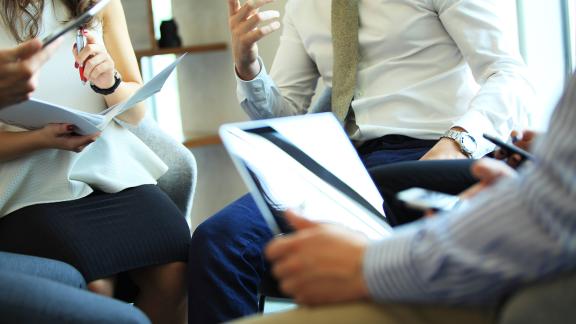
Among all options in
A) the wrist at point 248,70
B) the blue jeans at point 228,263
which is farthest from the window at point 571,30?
the wrist at point 248,70

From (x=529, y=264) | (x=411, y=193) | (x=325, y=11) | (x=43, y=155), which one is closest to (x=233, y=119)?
(x=325, y=11)

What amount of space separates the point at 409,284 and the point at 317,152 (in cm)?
53

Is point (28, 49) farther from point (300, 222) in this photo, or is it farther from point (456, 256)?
point (456, 256)

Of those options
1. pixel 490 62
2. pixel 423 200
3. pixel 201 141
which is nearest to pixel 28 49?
pixel 423 200

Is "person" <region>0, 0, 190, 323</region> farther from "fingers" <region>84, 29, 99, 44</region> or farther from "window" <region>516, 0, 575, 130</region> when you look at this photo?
"window" <region>516, 0, 575, 130</region>

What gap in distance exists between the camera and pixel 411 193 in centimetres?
89

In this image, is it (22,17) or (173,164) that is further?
(173,164)

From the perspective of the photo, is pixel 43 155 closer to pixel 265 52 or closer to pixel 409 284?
pixel 409 284

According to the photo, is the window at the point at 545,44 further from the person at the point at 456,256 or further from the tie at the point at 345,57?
the person at the point at 456,256

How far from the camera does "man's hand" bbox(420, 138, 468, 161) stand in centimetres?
162

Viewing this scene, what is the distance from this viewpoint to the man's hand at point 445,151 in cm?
162

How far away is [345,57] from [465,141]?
0.41 meters

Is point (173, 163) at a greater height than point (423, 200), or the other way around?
point (423, 200)

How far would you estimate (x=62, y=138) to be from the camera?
5.07 ft
